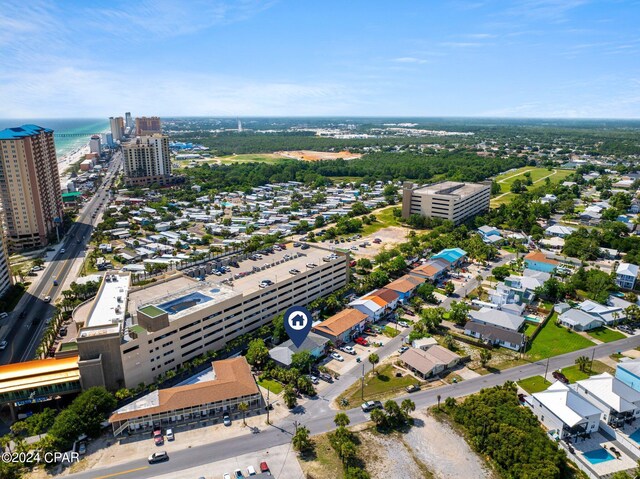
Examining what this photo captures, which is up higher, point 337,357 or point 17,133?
point 17,133

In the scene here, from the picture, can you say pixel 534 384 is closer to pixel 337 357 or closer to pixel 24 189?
pixel 337 357

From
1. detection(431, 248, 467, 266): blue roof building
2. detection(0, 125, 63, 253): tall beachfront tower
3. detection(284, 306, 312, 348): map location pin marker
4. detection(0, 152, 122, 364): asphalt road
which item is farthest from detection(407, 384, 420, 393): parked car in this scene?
detection(0, 125, 63, 253): tall beachfront tower

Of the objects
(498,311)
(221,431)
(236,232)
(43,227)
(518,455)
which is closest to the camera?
(518,455)

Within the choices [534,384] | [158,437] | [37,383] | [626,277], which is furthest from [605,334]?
[37,383]

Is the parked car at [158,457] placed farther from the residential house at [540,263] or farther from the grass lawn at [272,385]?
the residential house at [540,263]

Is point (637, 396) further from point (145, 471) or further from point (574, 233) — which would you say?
point (574, 233)

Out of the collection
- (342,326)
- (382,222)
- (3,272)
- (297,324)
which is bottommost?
(382,222)

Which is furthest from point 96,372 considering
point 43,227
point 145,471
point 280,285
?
point 43,227
